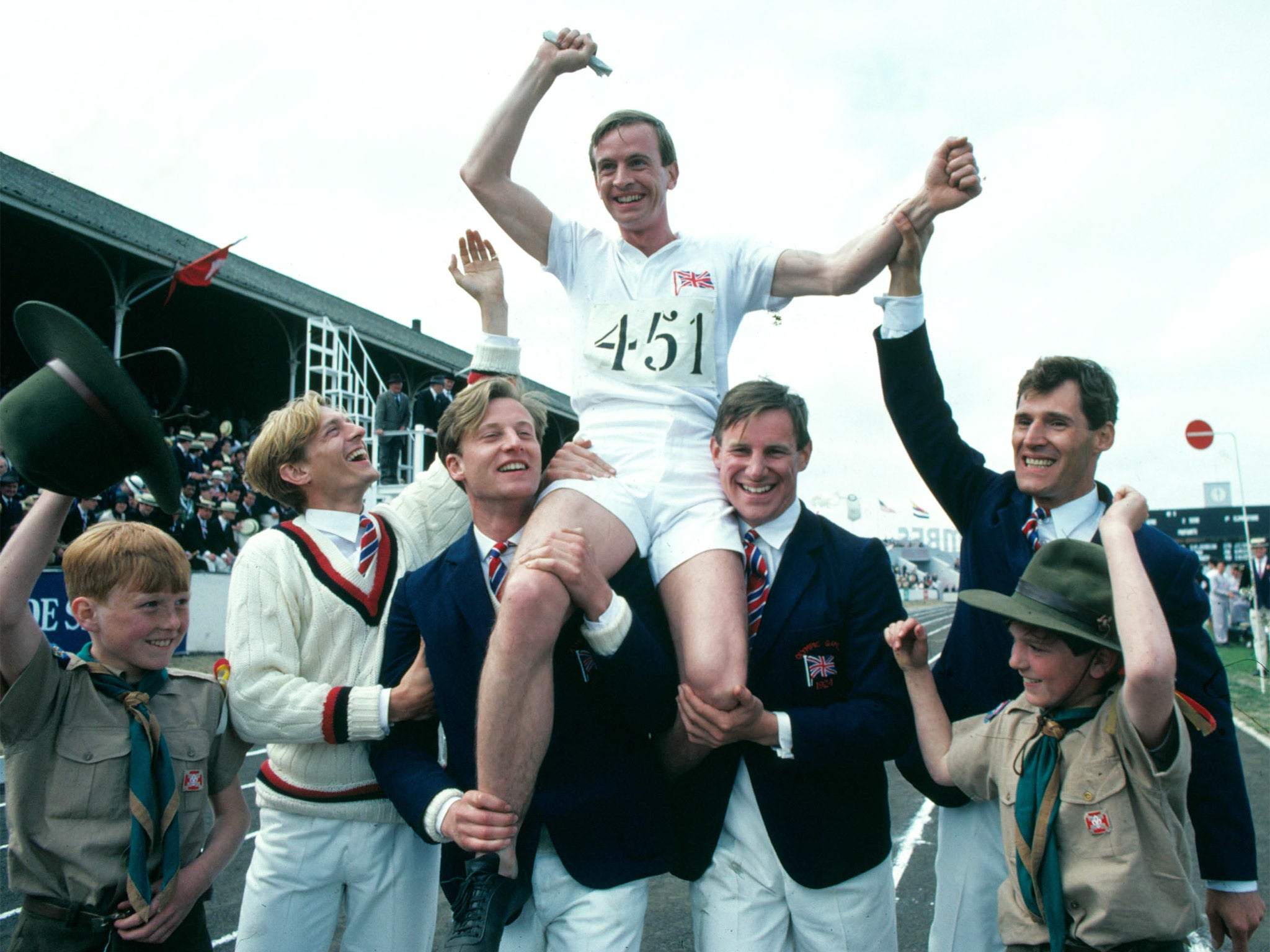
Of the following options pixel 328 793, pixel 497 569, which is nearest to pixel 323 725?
pixel 328 793

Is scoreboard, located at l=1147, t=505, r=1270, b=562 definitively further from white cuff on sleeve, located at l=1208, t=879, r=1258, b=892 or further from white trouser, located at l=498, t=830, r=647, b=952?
white trouser, located at l=498, t=830, r=647, b=952

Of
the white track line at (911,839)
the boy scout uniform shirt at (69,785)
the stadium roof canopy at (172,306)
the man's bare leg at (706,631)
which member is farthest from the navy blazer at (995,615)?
the stadium roof canopy at (172,306)

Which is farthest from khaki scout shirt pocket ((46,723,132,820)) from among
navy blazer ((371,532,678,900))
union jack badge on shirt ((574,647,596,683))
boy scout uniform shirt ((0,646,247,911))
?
union jack badge on shirt ((574,647,596,683))

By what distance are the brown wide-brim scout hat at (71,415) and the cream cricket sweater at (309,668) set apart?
23.5 inches

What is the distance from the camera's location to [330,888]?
276 centimetres

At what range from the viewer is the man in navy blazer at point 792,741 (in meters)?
2.43

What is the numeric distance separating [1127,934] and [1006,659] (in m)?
0.79

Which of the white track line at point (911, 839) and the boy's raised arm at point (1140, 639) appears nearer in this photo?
the boy's raised arm at point (1140, 639)

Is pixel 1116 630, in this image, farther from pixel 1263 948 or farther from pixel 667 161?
pixel 1263 948

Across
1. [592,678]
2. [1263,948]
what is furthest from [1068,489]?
[1263,948]

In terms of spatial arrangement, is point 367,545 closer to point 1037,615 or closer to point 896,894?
point 1037,615

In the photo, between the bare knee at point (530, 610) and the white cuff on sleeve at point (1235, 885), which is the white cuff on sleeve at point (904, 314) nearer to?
the bare knee at point (530, 610)

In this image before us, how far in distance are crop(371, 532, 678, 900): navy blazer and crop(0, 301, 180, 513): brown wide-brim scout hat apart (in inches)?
32.9

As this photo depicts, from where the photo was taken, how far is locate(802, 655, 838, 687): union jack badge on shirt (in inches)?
101
